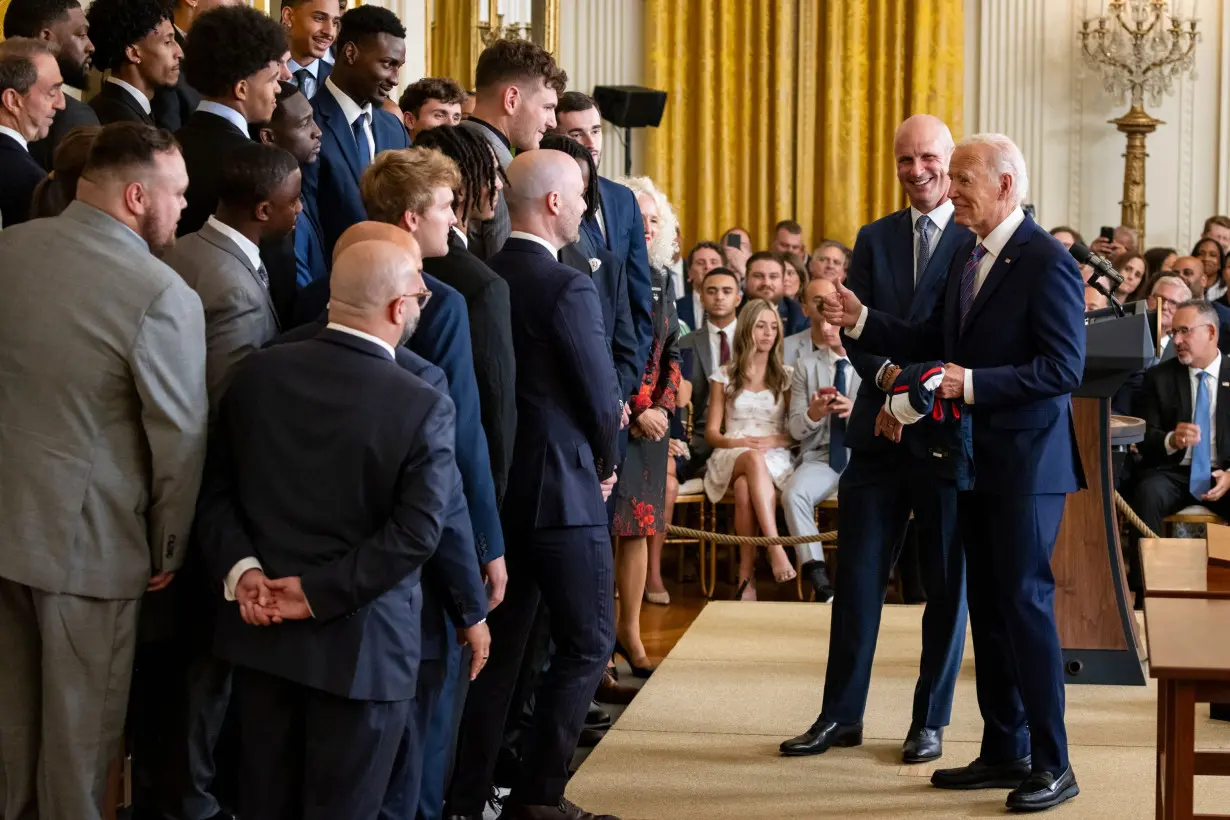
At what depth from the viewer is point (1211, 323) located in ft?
24.4

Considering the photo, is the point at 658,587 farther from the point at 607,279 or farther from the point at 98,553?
the point at 98,553

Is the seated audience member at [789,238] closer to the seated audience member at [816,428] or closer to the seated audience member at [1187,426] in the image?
the seated audience member at [816,428]

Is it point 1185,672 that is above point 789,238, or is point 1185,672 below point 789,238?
below

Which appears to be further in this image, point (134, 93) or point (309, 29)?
point (309, 29)

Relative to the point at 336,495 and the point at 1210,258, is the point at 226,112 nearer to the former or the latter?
the point at 336,495

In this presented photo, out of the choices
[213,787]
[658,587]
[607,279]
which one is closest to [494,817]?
[213,787]

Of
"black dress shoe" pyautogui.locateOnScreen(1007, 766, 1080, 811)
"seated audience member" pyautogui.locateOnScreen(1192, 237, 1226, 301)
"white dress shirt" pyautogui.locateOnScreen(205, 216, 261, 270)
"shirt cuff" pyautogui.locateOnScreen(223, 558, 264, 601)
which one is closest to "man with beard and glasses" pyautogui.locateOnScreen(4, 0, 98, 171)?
"white dress shirt" pyautogui.locateOnScreen(205, 216, 261, 270)

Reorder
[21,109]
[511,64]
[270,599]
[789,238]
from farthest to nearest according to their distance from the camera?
[789,238]
[511,64]
[21,109]
[270,599]

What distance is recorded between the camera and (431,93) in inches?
201

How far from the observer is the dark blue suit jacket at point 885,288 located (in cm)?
439

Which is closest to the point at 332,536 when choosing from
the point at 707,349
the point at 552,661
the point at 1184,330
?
the point at 552,661

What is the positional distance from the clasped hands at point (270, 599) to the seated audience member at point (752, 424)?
15.5ft

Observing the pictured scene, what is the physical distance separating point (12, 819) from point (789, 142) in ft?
32.7

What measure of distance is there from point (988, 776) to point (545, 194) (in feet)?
6.21
